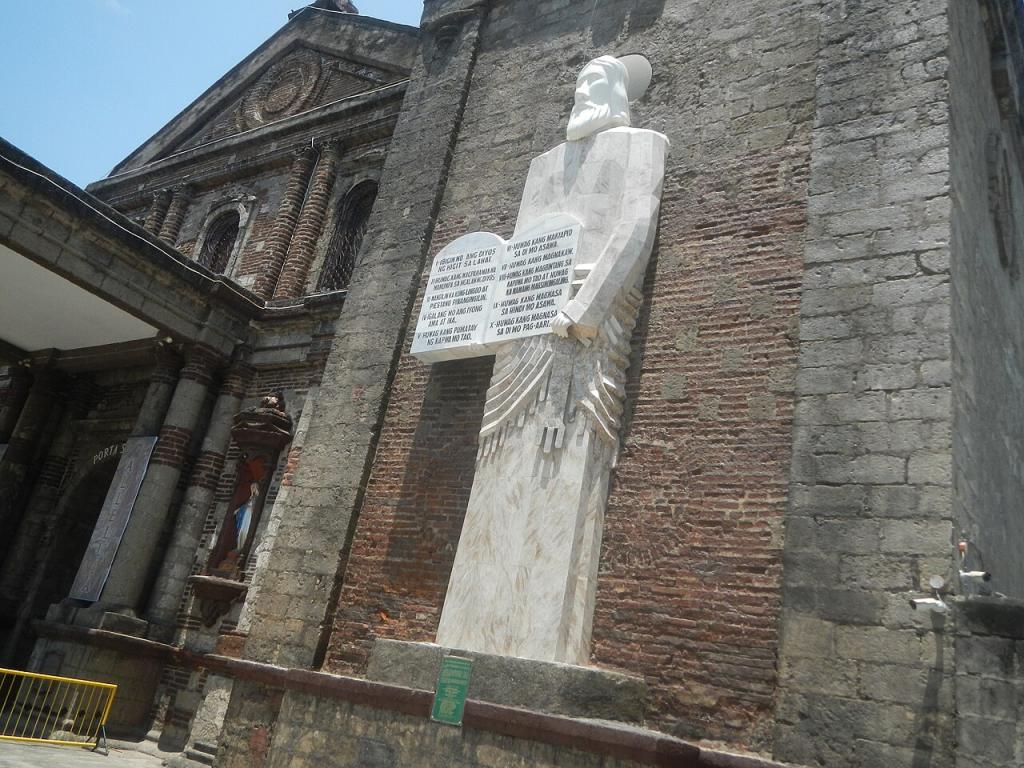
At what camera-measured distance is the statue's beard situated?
7246 millimetres

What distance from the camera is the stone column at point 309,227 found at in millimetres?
13203

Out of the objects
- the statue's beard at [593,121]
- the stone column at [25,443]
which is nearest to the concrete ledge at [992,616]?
the statue's beard at [593,121]

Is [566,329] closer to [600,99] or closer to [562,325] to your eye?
[562,325]

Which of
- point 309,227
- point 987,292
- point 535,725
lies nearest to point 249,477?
point 309,227

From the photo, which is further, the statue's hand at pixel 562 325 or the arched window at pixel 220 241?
the arched window at pixel 220 241

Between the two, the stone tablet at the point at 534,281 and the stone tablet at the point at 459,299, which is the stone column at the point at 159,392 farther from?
the stone tablet at the point at 534,281

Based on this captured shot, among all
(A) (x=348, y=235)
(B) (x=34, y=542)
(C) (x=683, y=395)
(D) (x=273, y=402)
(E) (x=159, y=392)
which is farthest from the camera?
(A) (x=348, y=235)

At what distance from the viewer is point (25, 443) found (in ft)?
46.0

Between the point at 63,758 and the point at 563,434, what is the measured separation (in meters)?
6.22

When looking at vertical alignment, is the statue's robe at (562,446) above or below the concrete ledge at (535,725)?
above

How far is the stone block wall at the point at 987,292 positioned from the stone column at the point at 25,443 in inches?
540

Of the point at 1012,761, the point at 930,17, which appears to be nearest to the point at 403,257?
the point at 930,17

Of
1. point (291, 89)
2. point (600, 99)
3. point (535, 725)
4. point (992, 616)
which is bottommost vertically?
point (535, 725)

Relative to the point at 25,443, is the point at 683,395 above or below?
below
